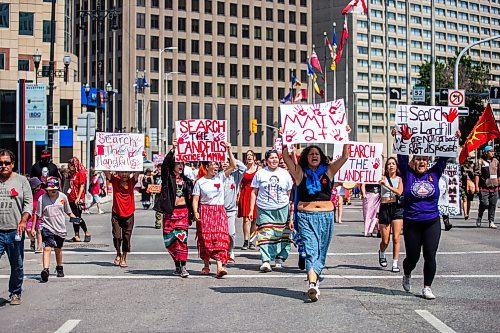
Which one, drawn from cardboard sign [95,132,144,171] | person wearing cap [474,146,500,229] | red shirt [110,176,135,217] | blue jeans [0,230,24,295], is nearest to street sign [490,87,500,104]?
person wearing cap [474,146,500,229]

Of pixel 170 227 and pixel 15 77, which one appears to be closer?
pixel 170 227

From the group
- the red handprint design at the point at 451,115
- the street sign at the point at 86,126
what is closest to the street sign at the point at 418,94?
the street sign at the point at 86,126

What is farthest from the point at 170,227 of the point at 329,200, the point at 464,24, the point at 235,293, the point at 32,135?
the point at 464,24

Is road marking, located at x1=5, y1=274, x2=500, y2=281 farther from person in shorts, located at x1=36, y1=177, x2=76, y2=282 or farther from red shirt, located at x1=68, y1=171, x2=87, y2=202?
red shirt, located at x1=68, y1=171, x2=87, y2=202

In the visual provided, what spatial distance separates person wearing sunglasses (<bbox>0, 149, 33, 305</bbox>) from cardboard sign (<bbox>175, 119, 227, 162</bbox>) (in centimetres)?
394

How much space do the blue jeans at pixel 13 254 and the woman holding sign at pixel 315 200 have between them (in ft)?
11.3

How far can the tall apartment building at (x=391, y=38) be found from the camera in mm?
117375

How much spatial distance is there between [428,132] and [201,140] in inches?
161

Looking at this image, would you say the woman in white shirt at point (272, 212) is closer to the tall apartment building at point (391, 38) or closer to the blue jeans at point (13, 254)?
the blue jeans at point (13, 254)

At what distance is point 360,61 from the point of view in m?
118

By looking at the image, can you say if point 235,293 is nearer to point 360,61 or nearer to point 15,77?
point 15,77

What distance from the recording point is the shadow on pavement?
10812mm

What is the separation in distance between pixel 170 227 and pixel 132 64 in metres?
93.4

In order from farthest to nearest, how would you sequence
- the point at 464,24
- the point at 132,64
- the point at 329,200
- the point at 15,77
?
1. the point at 464,24
2. the point at 132,64
3. the point at 15,77
4. the point at 329,200
